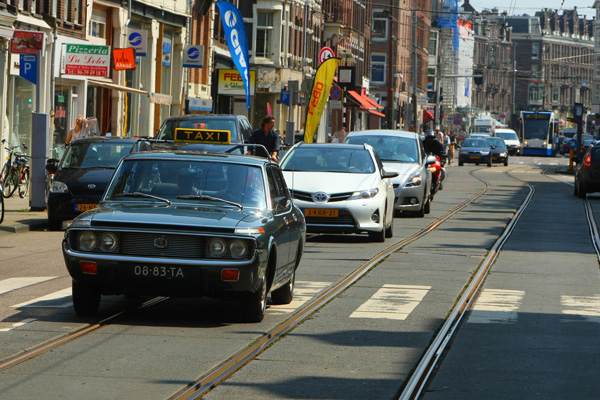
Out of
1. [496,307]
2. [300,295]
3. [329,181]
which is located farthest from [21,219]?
[496,307]

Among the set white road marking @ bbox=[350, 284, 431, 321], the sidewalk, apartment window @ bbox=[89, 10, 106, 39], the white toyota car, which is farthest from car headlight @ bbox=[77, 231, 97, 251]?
apartment window @ bbox=[89, 10, 106, 39]

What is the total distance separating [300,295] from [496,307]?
72.7 inches

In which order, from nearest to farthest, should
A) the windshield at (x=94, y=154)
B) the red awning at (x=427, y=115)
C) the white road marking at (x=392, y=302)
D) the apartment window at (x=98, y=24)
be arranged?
the white road marking at (x=392, y=302) < the windshield at (x=94, y=154) < the apartment window at (x=98, y=24) < the red awning at (x=427, y=115)

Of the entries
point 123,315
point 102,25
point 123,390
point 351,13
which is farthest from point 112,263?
point 351,13

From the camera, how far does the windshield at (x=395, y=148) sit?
81.6 ft

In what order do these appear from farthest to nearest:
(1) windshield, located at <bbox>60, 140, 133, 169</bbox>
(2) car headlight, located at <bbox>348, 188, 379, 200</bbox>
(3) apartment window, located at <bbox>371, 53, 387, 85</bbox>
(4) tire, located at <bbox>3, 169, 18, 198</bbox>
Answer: (3) apartment window, located at <bbox>371, 53, 387, 85</bbox> → (4) tire, located at <bbox>3, 169, 18, 198</bbox> → (1) windshield, located at <bbox>60, 140, 133, 169</bbox> → (2) car headlight, located at <bbox>348, 188, 379, 200</bbox>

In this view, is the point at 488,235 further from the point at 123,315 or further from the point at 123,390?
the point at 123,390

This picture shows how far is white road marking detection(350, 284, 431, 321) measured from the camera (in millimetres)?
10793

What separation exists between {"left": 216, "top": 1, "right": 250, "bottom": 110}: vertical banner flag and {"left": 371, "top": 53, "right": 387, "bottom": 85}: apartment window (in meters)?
70.0

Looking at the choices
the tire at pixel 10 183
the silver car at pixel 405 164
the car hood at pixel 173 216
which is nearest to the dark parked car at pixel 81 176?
the silver car at pixel 405 164

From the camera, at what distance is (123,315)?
1025cm

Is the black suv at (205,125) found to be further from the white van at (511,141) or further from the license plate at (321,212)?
the white van at (511,141)

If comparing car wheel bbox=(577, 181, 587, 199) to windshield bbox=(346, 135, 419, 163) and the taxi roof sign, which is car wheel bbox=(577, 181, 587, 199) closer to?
windshield bbox=(346, 135, 419, 163)

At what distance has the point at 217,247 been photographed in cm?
952
